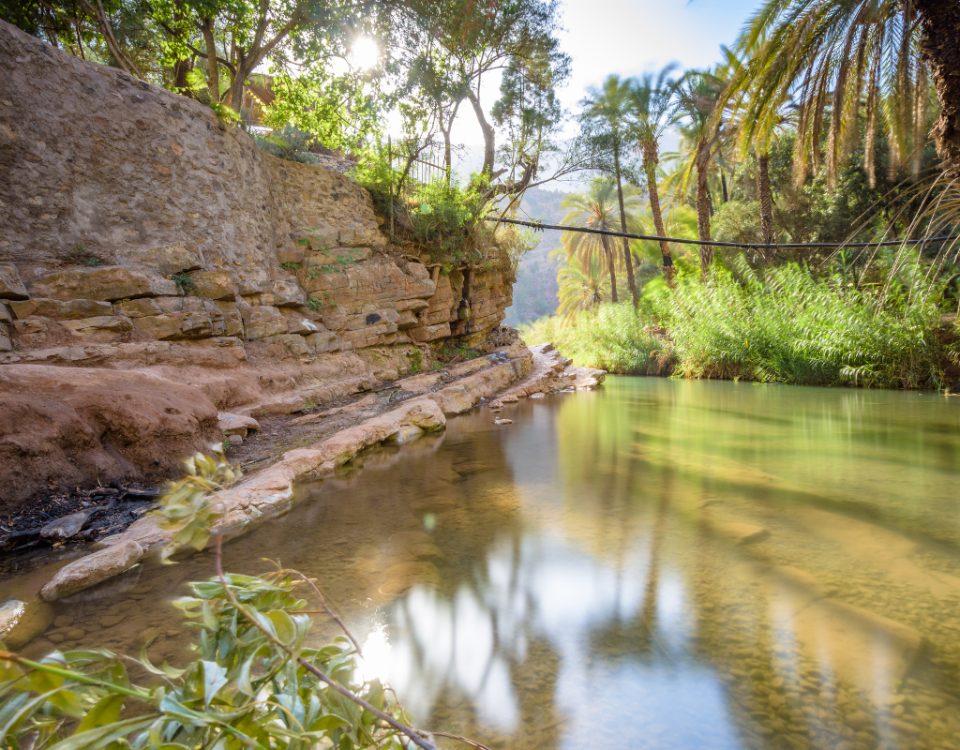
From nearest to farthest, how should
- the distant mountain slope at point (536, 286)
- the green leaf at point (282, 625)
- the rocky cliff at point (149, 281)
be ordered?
the green leaf at point (282, 625) < the rocky cliff at point (149, 281) < the distant mountain slope at point (536, 286)

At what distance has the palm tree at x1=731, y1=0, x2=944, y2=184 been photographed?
4.72 meters

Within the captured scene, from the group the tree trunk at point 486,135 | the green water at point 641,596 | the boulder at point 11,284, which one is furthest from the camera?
the tree trunk at point 486,135

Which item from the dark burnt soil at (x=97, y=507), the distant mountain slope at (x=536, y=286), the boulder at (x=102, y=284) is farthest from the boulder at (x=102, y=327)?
the distant mountain slope at (x=536, y=286)

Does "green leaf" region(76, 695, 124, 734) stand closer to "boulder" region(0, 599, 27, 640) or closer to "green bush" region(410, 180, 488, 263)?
"boulder" region(0, 599, 27, 640)

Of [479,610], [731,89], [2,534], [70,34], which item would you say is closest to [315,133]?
[70,34]

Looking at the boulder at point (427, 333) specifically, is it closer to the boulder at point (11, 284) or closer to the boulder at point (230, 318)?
the boulder at point (230, 318)

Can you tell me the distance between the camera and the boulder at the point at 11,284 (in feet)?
15.9

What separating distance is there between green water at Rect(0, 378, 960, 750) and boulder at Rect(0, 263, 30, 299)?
11.9ft

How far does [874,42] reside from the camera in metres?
5.76

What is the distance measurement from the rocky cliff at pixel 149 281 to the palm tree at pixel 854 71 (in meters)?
6.37

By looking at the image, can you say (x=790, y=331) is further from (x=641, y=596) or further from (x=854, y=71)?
(x=641, y=596)

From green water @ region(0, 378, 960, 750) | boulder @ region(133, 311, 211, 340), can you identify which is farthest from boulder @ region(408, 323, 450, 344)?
green water @ region(0, 378, 960, 750)

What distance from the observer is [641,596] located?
91.5 inches

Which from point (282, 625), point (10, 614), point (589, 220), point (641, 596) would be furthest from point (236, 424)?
point (589, 220)
